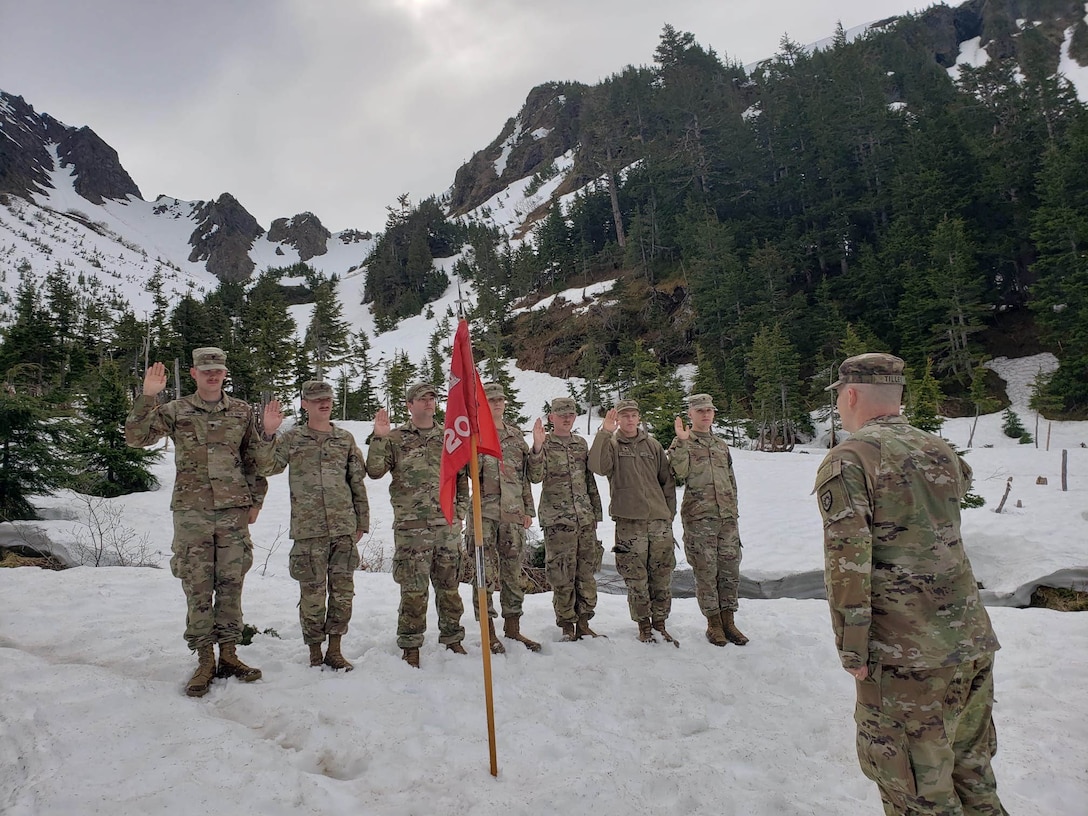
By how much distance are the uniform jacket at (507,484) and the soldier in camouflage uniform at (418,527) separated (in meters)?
0.44

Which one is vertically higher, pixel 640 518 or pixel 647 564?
pixel 640 518

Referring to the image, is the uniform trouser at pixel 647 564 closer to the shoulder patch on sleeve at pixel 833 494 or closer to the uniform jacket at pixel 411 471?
the uniform jacket at pixel 411 471

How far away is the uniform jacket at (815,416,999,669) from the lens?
2.47 metres

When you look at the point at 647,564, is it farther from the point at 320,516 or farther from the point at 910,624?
the point at 910,624

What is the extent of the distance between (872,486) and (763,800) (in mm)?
2045

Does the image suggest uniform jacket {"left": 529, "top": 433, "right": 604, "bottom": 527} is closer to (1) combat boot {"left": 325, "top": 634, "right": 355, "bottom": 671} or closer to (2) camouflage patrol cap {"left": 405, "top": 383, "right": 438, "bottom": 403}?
(2) camouflage patrol cap {"left": 405, "top": 383, "right": 438, "bottom": 403}

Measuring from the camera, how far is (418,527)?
520 cm

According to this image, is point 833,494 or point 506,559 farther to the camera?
point 506,559

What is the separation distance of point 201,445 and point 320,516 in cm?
112

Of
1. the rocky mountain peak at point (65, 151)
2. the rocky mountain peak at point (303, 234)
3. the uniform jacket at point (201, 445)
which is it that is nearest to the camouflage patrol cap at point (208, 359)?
the uniform jacket at point (201, 445)

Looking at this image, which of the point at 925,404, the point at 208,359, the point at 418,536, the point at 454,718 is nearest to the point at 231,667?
the point at 418,536

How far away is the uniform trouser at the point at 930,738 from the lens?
2.37m

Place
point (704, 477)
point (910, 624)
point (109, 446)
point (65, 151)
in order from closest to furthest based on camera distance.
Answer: point (910, 624) → point (704, 477) → point (109, 446) → point (65, 151)

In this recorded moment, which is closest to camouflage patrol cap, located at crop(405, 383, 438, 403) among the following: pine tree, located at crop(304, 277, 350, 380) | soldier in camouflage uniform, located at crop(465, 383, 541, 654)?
soldier in camouflage uniform, located at crop(465, 383, 541, 654)
